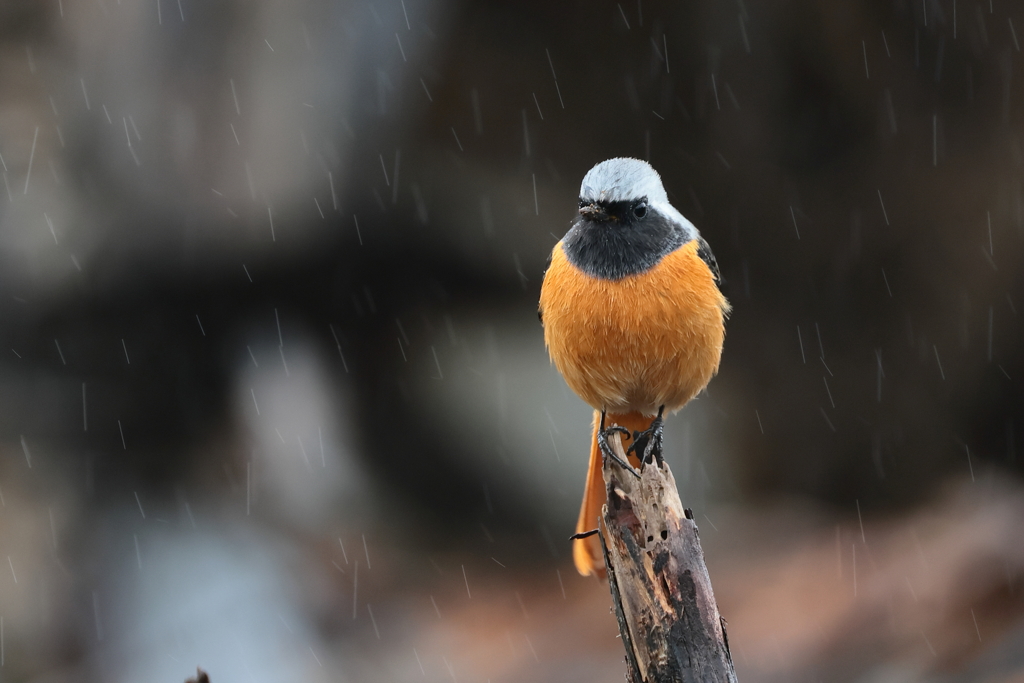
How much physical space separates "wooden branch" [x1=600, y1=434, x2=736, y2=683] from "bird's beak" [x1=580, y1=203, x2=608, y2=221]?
98cm

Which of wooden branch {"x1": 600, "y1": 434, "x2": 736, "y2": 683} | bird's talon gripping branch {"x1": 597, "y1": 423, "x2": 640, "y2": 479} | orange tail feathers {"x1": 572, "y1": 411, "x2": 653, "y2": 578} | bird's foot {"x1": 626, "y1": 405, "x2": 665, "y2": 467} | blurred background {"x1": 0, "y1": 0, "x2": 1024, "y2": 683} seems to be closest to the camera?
wooden branch {"x1": 600, "y1": 434, "x2": 736, "y2": 683}

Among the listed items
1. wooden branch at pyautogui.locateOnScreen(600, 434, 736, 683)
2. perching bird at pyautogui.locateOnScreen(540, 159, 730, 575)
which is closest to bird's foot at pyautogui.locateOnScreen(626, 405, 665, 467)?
perching bird at pyautogui.locateOnScreen(540, 159, 730, 575)

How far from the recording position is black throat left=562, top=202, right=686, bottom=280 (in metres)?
3.06

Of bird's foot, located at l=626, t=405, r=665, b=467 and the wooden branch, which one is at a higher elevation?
bird's foot, located at l=626, t=405, r=665, b=467

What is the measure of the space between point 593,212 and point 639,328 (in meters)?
0.47

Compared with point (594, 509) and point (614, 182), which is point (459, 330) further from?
point (614, 182)

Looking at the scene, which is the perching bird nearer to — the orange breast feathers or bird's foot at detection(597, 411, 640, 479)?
the orange breast feathers

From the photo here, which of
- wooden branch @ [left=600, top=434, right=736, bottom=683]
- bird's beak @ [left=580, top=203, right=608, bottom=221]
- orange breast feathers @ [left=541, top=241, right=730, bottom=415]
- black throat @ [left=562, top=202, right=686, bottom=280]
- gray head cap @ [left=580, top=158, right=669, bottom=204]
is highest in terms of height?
gray head cap @ [left=580, top=158, right=669, bottom=204]

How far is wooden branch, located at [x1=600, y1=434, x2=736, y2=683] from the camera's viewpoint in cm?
238

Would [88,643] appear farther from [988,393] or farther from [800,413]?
[988,393]

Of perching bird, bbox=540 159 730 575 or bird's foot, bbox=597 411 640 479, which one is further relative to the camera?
perching bird, bbox=540 159 730 575

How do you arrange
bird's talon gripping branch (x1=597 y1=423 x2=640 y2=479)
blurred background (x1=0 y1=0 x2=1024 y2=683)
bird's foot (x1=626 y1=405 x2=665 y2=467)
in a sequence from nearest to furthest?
bird's talon gripping branch (x1=597 y1=423 x2=640 y2=479)
bird's foot (x1=626 y1=405 x2=665 y2=467)
blurred background (x1=0 y1=0 x2=1024 y2=683)

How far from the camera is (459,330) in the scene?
6.76 meters

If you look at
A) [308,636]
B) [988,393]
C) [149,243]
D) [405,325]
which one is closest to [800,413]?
[988,393]
